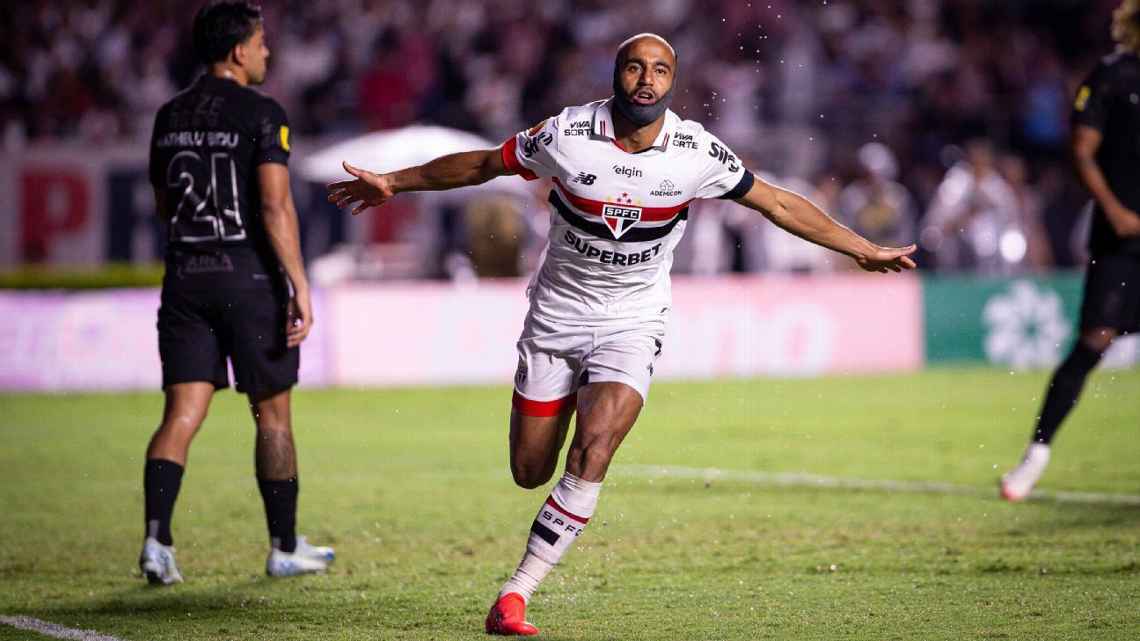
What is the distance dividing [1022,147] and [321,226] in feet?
33.2

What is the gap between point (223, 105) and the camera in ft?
24.7

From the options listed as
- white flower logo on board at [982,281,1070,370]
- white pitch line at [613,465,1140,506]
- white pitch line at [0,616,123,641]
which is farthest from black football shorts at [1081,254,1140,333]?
white flower logo on board at [982,281,1070,370]

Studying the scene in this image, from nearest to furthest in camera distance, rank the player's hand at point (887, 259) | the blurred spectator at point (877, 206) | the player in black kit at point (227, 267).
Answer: the player's hand at point (887, 259), the player in black kit at point (227, 267), the blurred spectator at point (877, 206)

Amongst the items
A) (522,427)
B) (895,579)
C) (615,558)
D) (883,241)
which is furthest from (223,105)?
(883,241)

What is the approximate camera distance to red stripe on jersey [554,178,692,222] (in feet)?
21.8

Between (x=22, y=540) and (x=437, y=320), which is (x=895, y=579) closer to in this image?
(x=22, y=540)

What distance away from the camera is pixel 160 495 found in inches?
295

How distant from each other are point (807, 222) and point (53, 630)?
345 centimetres

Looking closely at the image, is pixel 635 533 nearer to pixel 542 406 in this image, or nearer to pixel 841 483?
pixel 542 406

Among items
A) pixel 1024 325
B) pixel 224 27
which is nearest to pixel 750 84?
pixel 1024 325

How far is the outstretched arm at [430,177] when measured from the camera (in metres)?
6.71

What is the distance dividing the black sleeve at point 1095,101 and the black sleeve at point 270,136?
4671mm

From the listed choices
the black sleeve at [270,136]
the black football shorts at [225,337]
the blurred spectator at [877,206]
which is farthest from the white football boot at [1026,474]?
the blurred spectator at [877,206]

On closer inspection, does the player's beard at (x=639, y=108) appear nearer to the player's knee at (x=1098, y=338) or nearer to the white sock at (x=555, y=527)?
the white sock at (x=555, y=527)
